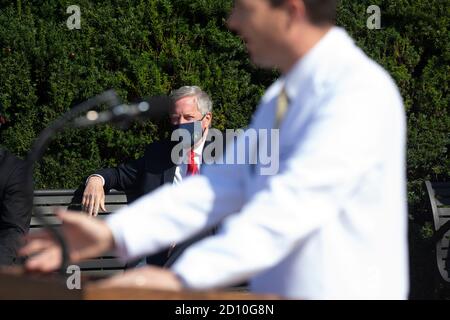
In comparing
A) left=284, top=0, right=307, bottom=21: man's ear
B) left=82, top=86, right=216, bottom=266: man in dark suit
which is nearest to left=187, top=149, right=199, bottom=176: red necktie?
left=82, top=86, right=216, bottom=266: man in dark suit

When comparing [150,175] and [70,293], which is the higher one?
[150,175]

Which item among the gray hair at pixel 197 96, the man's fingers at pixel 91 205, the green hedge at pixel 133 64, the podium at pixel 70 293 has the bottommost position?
the podium at pixel 70 293

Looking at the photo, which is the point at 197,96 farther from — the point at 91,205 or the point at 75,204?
the point at 75,204

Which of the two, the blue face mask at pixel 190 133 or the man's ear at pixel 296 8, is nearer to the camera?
the man's ear at pixel 296 8

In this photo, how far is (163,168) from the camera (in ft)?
20.1

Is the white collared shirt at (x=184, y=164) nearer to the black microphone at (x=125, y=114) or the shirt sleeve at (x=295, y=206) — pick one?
the black microphone at (x=125, y=114)

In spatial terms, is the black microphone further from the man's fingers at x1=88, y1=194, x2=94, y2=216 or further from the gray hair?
the man's fingers at x1=88, y1=194, x2=94, y2=216

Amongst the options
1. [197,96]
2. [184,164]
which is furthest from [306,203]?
[197,96]

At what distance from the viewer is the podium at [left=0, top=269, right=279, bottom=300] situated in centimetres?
216

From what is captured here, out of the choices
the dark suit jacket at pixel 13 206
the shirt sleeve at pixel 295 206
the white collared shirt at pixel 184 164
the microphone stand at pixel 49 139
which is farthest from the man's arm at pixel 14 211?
the shirt sleeve at pixel 295 206

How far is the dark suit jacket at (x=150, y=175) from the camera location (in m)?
Answer: 5.95

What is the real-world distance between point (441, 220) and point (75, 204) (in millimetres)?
2514

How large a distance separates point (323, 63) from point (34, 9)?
5022 mm

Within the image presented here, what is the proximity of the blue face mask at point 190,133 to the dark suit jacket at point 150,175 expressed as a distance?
7 centimetres
